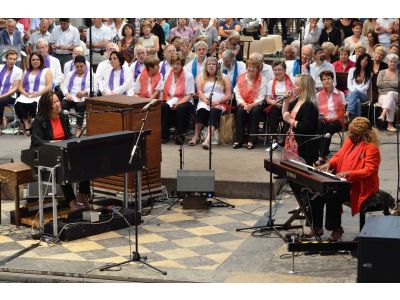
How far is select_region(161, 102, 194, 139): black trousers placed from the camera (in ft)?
50.0

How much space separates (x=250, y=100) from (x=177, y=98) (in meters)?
1.11

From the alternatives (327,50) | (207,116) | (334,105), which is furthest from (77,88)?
(334,105)

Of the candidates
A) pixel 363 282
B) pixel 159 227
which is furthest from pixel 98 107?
pixel 363 282

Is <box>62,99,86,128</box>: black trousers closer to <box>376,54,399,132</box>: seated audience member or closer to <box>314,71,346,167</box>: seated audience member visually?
<box>314,71,346,167</box>: seated audience member

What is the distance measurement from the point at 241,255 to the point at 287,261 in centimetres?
51

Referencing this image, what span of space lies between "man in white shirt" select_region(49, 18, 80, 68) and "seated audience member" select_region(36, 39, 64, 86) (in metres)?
1.40

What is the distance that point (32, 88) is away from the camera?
16.2m

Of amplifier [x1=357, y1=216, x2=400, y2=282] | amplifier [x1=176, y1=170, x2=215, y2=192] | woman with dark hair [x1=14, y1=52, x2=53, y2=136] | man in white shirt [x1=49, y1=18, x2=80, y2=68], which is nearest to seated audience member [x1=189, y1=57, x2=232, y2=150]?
woman with dark hair [x1=14, y1=52, x2=53, y2=136]

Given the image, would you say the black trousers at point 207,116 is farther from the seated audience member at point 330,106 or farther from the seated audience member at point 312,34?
the seated audience member at point 312,34

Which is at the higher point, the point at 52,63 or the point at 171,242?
the point at 52,63

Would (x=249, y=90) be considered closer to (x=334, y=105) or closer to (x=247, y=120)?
(x=247, y=120)

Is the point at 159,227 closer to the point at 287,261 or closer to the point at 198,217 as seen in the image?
the point at 198,217

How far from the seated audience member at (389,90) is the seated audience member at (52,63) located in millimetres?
4944

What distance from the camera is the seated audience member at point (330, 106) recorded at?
14.1 metres
